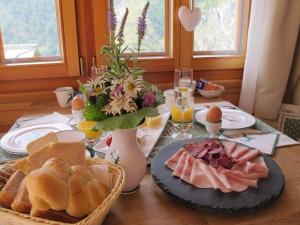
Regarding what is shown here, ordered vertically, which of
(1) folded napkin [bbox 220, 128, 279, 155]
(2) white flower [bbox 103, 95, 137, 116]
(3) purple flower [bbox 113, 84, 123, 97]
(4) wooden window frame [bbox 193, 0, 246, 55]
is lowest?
(1) folded napkin [bbox 220, 128, 279, 155]

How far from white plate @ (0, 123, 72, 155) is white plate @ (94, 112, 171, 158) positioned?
24 cm

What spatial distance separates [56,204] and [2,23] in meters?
1.43

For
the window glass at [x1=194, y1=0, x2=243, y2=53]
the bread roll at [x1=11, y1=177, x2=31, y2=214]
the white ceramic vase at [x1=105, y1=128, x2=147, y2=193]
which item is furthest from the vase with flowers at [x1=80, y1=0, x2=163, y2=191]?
the window glass at [x1=194, y1=0, x2=243, y2=53]

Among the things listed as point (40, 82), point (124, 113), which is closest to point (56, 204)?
point (124, 113)

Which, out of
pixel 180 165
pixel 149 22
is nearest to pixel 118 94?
pixel 180 165

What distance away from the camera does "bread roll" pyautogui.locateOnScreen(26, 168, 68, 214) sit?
22.5 inches

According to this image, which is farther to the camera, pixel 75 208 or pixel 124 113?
pixel 124 113

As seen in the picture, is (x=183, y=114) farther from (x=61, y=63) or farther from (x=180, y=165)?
(x=61, y=63)

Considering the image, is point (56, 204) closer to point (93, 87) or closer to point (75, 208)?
point (75, 208)

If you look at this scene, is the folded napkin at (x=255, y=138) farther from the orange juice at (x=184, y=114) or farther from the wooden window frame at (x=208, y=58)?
the wooden window frame at (x=208, y=58)

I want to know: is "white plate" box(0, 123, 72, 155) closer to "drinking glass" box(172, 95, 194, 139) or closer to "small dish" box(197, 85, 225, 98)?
"drinking glass" box(172, 95, 194, 139)

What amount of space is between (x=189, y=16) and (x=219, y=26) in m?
0.32

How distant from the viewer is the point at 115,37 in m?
0.72

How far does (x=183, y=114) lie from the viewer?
4.08ft
